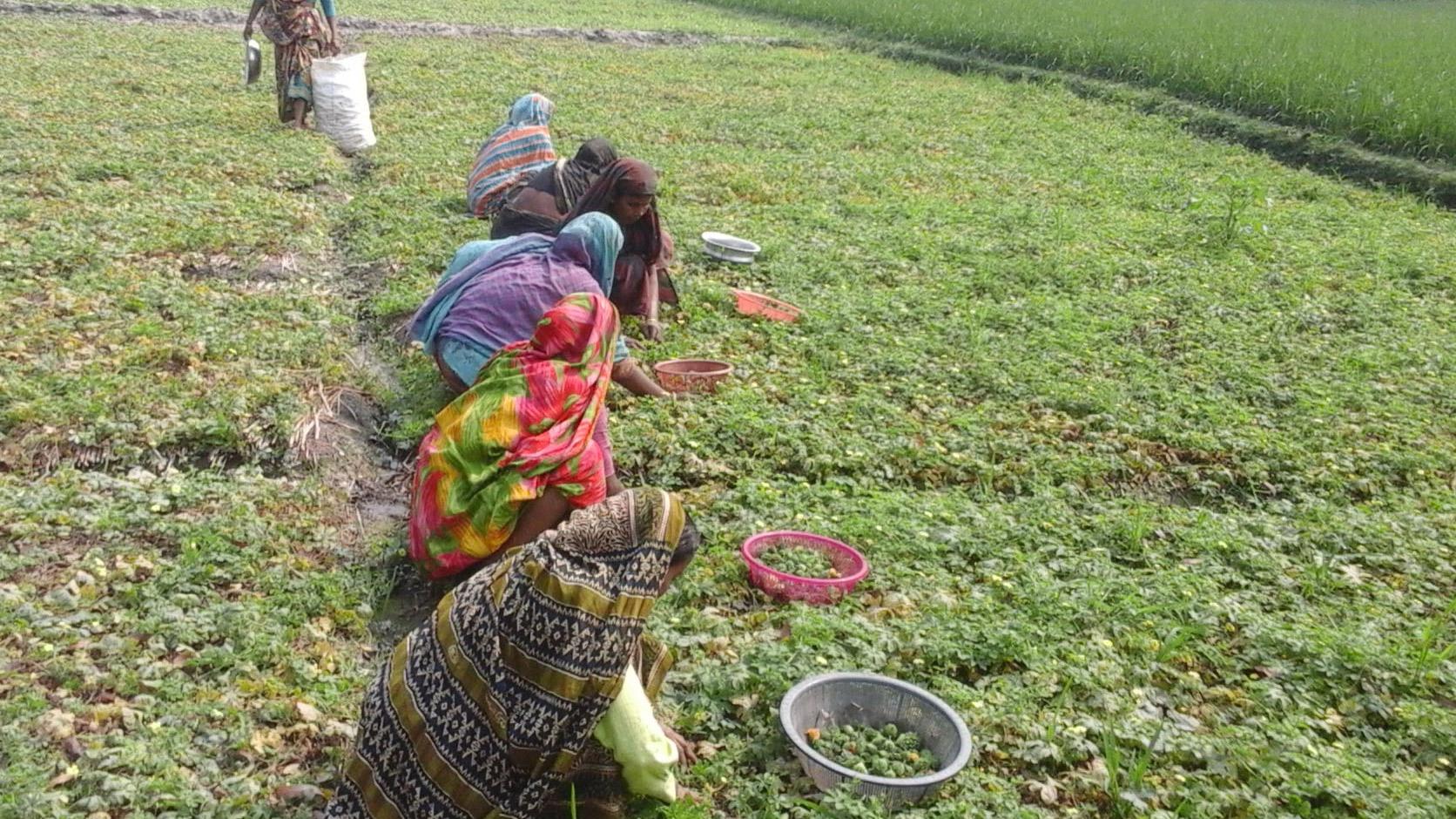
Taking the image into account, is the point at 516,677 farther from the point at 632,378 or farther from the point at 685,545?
the point at 632,378

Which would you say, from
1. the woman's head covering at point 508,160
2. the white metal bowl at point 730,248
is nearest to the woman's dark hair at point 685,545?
the white metal bowl at point 730,248

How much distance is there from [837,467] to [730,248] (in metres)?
2.98

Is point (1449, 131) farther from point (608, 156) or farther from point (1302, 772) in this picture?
point (1302, 772)

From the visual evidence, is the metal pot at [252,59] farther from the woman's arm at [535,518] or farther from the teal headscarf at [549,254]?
the woman's arm at [535,518]

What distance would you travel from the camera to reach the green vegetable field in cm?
332

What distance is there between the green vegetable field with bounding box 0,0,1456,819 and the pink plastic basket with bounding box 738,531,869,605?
75 millimetres

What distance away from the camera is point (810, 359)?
629 centimetres

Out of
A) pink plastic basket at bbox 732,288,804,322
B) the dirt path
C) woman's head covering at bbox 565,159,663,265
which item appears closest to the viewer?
woman's head covering at bbox 565,159,663,265

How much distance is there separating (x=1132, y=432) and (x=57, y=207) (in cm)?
668

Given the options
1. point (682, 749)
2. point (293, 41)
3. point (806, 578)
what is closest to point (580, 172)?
point (806, 578)

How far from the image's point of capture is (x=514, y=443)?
13.0 feet

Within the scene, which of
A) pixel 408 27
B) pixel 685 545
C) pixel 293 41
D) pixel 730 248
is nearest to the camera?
pixel 685 545

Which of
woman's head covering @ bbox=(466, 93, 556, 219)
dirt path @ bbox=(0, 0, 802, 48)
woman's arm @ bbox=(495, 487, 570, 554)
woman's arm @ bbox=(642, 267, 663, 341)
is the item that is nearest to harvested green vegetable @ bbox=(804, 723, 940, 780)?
woman's arm @ bbox=(495, 487, 570, 554)

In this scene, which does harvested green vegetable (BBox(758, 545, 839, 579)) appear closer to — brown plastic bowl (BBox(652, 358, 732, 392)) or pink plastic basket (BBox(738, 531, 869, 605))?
pink plastic basket (BBox(738, 531, 869, 605))
